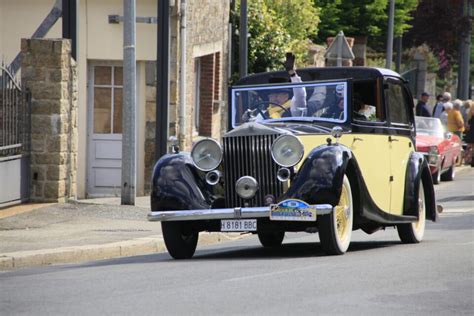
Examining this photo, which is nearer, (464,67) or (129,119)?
(129,119)

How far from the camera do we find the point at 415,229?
1656cm

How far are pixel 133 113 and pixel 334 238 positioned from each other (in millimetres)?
8226

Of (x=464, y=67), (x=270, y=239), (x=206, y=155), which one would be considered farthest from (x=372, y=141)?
(x=464, y=67)

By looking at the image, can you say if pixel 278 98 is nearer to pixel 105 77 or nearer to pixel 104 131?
pixel 105 77

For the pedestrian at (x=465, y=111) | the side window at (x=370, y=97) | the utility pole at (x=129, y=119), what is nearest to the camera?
the side window at (x=370, y=97)

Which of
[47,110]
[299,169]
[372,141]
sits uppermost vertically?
[47,110]

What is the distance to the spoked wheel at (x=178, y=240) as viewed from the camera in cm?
1421

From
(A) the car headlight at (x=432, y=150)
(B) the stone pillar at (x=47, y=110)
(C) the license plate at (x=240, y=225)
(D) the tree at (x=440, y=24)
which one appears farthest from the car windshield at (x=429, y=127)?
(D) the tree at (x=440, y=24)

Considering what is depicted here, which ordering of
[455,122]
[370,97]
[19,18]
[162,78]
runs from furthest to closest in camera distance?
1. [455,122]
2. [19,18]
3. [162,78]
4. [370,97]

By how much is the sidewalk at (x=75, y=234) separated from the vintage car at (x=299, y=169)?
131 cm

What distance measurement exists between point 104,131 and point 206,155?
12.6m

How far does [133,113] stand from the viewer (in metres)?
21.4

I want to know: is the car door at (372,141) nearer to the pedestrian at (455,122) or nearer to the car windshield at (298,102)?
the car windshield at (298,102)

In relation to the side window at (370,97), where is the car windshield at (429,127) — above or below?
below
